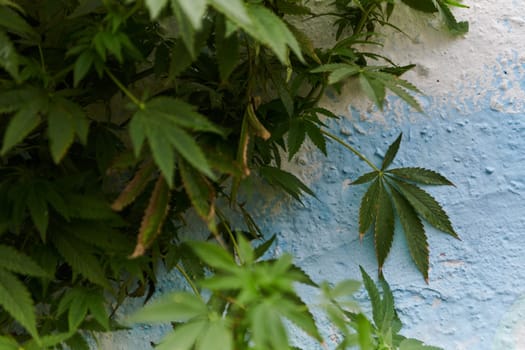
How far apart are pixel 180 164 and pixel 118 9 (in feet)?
0.64

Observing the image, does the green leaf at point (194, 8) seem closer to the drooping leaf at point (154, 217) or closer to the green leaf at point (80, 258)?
the drooping leaf at point (154, 217)

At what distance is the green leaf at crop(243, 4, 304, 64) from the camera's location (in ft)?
1.94

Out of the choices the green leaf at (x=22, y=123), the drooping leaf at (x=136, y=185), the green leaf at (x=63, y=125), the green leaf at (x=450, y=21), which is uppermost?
the green leaf at (x=22, y=123)

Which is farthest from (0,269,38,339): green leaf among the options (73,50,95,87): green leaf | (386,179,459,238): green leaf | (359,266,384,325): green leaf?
(386,179,459,238): green leaf

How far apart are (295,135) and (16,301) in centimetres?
46

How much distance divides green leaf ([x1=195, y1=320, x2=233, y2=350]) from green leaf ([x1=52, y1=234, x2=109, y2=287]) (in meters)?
0.22

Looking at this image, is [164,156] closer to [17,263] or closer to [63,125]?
[63,125]

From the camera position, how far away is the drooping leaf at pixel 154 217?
0.65 meters

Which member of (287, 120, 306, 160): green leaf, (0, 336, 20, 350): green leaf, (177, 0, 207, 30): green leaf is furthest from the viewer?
(287, 120, 306, 160): green leaf

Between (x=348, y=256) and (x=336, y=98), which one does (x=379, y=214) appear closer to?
(x=348, y=256)

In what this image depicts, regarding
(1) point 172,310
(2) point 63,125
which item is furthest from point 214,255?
(2) point 63,125

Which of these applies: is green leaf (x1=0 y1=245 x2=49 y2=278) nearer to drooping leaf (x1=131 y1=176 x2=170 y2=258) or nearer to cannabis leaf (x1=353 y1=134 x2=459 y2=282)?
drooping leaf (x1=131 y1=176 x2=170 y2=258)

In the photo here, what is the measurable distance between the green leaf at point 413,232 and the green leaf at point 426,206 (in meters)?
0.01

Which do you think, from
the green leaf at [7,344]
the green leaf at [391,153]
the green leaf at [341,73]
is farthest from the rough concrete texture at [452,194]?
the green leaf at [7,344]
